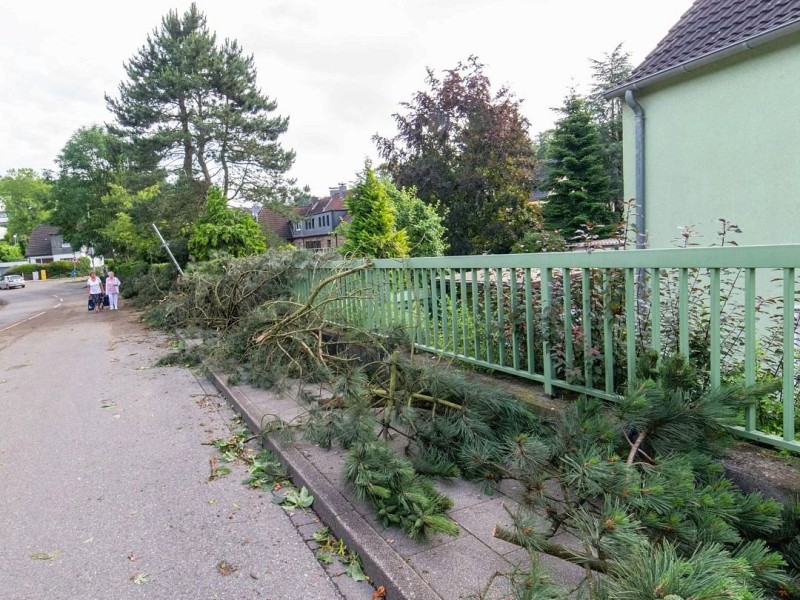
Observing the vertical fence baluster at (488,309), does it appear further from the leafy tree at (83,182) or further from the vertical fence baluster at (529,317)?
the leafy tree at (83,182)

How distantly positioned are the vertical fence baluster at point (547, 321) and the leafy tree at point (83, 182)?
49.0 metres

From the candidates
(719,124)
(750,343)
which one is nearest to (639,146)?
(719,124)

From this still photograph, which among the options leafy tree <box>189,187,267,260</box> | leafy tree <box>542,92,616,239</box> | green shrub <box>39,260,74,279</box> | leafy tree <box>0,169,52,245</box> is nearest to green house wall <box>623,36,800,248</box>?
leafy tree <box>189,187,267,260</box>

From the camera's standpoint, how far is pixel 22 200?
87438 millimetres

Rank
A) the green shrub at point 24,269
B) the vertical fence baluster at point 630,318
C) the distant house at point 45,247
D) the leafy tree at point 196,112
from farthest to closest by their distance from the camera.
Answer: the distant house at point 45,247 → the green shrub at point 24,269 → the leafy tree at point 196,112 → the vertical fence baluster at point 630,318

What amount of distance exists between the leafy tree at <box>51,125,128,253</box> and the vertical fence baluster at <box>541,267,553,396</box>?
49.0 metres

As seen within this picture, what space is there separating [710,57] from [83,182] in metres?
51.7

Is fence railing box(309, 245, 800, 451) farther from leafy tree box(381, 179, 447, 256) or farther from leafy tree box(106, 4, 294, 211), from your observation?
leafy tree box(106, 4, 294, 211)

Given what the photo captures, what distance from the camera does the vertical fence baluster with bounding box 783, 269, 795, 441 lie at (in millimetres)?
2375

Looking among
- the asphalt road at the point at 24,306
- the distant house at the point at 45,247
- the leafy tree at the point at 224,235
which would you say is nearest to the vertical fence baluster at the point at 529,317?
the leafy tree at the point at 224,235

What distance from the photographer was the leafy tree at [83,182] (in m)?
46.3

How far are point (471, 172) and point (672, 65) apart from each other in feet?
41.0

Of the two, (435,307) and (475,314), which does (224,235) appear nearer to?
(435,307)

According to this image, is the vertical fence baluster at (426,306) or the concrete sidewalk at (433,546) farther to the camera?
the vertical fence baluster at (426,306)
